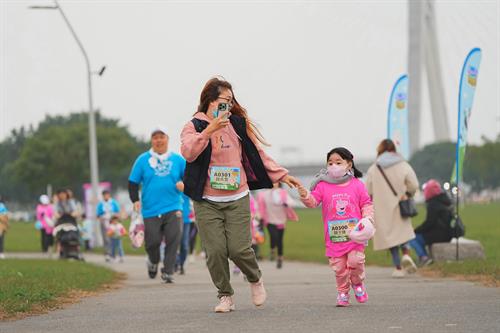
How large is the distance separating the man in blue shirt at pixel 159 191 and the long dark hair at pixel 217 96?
15.0ft

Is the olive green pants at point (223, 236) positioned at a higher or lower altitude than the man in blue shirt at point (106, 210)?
lower

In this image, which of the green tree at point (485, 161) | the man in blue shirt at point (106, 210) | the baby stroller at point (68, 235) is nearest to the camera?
the baby stroller at point (68, 235)

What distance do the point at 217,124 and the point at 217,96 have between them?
1.54 feet

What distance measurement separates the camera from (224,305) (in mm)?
9578

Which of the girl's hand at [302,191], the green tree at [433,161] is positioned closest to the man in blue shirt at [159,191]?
the girl's hand at [302,191]

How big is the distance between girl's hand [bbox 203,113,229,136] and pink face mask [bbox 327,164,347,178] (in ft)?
4.48

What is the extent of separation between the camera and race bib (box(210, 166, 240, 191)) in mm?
9578

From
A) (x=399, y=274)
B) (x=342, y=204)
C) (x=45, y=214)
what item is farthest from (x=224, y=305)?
(x=45, y=214)

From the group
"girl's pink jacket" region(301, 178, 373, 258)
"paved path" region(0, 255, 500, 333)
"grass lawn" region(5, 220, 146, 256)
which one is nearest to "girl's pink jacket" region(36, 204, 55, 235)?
"grass lawn" region(5, 220, 146, 256)

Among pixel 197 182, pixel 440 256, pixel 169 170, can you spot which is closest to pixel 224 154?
pixel 197 182

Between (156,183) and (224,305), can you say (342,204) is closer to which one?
(224,305)

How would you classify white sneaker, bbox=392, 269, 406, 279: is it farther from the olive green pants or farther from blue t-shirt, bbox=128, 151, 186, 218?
the olive green pants

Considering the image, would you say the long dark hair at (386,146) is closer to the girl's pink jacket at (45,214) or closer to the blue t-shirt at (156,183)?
the blue t-shirt at (156,183)

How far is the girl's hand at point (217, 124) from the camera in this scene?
924cm
